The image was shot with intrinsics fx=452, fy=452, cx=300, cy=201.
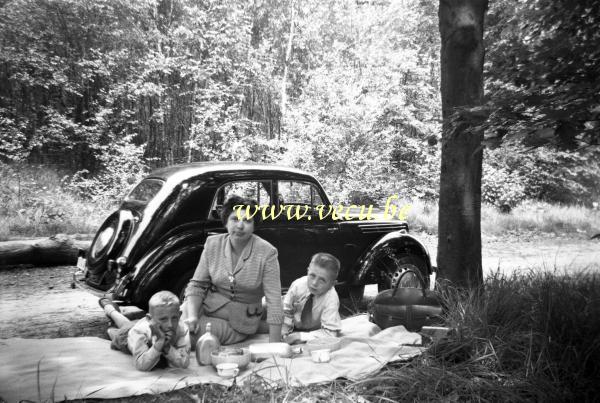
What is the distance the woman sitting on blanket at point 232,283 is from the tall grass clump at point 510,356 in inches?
40.7

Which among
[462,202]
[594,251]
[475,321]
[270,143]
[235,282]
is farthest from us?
[270,143]

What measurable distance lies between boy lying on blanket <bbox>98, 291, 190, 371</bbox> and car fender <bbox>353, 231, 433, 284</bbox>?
2543 mm

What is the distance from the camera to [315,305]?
357 cm

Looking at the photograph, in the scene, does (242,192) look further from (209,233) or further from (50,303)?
(50,303)

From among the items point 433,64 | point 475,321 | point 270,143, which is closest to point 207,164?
point 475,321

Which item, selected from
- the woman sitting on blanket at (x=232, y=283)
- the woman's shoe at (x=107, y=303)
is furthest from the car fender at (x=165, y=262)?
the woman sitting on blanket at (x=232, y=283)

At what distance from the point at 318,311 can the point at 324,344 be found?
0.42 metres

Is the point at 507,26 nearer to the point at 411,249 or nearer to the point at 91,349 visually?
the point at 411,249

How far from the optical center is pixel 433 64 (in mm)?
14883

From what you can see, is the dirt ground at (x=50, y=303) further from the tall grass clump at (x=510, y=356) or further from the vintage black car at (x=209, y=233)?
the tall grass clump at (x=510, y=356)

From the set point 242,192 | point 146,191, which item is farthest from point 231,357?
point 146,191

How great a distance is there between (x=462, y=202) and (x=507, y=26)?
2.81 meters

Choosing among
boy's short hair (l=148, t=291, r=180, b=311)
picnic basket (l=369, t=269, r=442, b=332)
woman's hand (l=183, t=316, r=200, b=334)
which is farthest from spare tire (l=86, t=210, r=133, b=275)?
picnic basket (l=369, t=269, r=442, b=332)

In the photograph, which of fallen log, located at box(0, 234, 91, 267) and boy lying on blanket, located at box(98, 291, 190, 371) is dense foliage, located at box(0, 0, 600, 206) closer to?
fallen log, located at box(0, 234, 91, 267)
